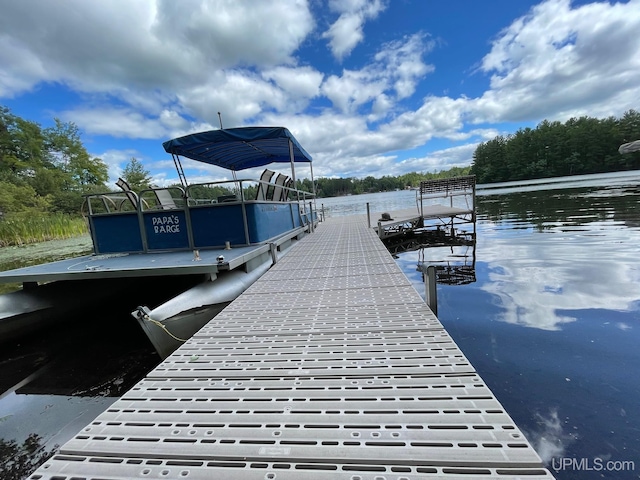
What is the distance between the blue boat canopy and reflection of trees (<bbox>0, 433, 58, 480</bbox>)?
4.44m

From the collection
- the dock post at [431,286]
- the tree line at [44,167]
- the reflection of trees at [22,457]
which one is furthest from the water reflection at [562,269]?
the tree line at [44,167]

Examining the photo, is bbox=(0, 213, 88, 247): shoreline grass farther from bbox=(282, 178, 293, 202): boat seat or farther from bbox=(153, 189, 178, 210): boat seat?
bbox=(282, 178, 293, 202): boat seat

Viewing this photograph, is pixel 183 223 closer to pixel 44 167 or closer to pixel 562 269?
pixel 562 269

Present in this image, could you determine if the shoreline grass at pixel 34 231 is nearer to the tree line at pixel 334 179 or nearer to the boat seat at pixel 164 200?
the tree line at pixel 334 179

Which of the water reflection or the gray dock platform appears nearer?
the gray dock platform

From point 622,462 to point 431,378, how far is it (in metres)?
1.33

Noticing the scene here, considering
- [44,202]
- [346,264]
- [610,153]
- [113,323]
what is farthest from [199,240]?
[610,153]

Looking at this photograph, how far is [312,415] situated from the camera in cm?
139

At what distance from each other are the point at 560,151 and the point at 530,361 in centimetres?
7280

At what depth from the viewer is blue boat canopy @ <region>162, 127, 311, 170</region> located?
5.43 metres

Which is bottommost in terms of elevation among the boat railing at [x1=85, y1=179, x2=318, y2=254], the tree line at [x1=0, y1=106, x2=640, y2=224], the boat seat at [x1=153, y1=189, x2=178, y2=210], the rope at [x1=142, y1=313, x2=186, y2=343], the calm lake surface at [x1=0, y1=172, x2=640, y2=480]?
the calm lake surface at [x1=0, y1=172, x2=640, y2=480]

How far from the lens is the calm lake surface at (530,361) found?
210 cm

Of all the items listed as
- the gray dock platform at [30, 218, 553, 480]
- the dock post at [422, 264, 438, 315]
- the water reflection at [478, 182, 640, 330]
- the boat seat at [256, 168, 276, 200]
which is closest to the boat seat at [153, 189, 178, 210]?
the boat seat at [256, 168, 276, 200]

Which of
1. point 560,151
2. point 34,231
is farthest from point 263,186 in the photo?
point 560,151
